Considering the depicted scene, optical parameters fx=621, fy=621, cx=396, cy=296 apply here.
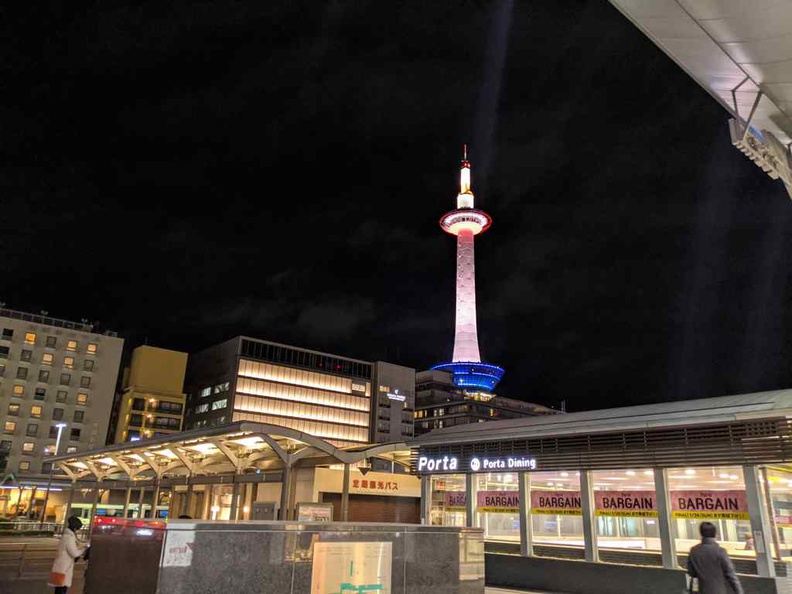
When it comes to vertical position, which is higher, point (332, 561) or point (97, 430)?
point (97, 430)

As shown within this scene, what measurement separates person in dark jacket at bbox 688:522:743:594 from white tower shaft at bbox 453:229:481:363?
91.0m

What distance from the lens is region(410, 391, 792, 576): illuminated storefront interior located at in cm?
1545

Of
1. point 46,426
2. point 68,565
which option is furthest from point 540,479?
point 46,426

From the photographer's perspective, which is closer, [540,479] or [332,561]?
[332,561]

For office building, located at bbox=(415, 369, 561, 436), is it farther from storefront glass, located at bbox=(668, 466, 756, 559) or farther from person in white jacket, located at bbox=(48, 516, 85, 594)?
person in white jacket, located at bbox=(48, 516, 85, 594)

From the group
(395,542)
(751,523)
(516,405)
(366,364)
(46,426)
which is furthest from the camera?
(516,405)

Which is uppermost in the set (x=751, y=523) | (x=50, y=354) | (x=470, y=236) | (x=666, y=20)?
(x=470, y=236)

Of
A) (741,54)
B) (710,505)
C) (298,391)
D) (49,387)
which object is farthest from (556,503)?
(298,391)

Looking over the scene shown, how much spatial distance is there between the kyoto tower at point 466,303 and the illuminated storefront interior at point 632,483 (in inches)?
2887

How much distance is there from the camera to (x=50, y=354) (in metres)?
87.3

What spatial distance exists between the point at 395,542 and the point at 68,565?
5005mm

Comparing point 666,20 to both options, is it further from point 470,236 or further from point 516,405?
point 516,405

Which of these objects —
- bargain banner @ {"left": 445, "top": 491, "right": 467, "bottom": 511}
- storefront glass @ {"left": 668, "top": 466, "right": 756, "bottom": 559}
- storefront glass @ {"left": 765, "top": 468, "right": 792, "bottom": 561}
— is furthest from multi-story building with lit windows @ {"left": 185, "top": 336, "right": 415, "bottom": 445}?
storefront glass @ {"left": 765, "top": 468, "right": 792, "bottom": 561}

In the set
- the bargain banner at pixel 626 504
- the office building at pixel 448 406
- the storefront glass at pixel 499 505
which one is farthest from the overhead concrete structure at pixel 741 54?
the office building at pixel 448 406
